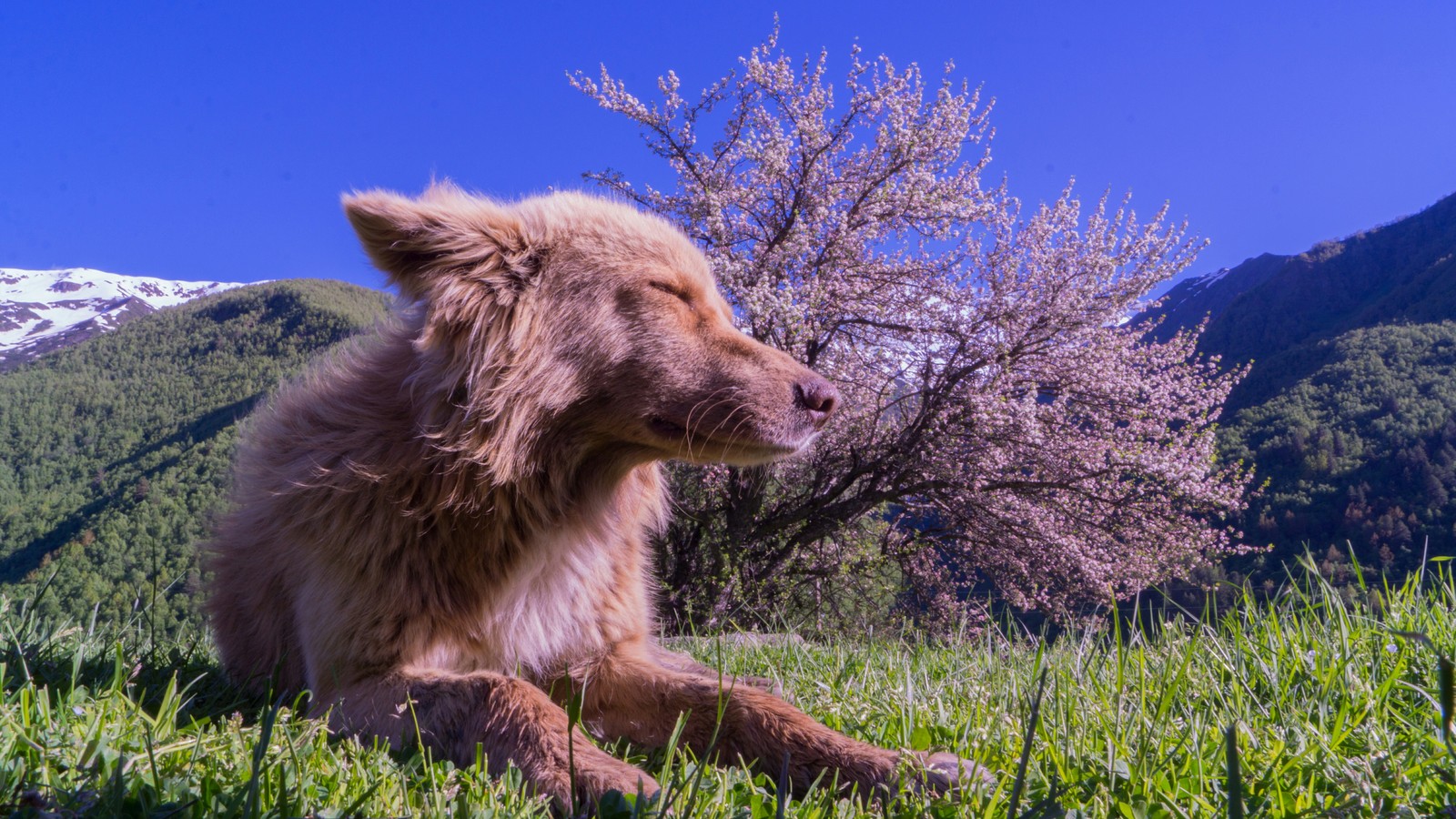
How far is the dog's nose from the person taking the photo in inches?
106

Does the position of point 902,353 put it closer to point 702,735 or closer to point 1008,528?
point 1008,528

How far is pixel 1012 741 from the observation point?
191cm

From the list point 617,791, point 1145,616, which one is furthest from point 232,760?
point 1145,616

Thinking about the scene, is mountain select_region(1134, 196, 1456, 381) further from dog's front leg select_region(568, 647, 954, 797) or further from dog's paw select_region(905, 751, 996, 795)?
dog's paw select_region(905, 751, 996, 795)

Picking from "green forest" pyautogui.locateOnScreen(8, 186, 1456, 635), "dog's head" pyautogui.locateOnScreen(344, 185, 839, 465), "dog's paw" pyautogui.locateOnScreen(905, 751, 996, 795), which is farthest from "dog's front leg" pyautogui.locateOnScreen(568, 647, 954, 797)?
"green forest" pyautogui.locateOnScreen(8, 186, 1456, 635)

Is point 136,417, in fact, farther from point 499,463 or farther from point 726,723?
point 726,723

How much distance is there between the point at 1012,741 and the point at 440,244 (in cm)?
222

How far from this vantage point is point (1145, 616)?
2984 millimetres

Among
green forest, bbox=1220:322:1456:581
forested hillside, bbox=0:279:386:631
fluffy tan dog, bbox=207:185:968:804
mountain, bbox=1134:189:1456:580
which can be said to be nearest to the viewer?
fluffy tan dog, bbox=207:185:968:804

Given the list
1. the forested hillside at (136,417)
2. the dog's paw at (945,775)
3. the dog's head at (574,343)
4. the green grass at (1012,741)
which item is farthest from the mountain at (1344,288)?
the dog's paw at (945,775)

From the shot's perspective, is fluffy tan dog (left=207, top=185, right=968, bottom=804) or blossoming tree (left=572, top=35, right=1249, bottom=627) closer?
fluffy tan dog (left=207, top=185, right=968, bottom=804)

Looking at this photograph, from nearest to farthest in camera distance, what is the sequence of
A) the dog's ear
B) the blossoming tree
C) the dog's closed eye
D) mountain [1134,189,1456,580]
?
the dog's ear, the dog's closed eye, the blossoming tree, mountain [1134,189,1456,580]

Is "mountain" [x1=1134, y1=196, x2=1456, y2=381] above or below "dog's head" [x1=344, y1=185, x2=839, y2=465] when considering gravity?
above

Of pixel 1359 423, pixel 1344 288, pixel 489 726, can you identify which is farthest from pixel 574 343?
pixel 1344 288
